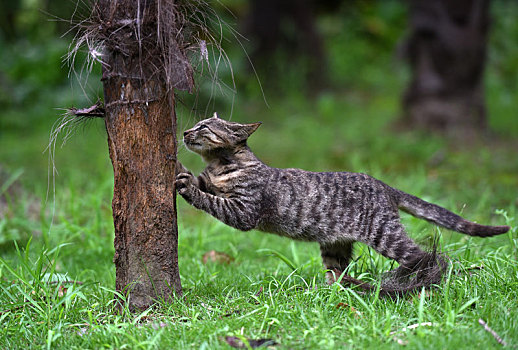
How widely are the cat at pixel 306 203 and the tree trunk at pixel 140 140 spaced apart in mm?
402

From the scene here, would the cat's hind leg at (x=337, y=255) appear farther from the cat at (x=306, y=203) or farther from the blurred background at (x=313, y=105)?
the blurred background at (x=313, y=105)

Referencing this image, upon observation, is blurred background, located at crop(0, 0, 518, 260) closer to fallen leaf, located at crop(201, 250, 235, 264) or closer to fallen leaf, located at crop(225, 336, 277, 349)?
fallen leaf, located at crop(201, 250, 235, 264)

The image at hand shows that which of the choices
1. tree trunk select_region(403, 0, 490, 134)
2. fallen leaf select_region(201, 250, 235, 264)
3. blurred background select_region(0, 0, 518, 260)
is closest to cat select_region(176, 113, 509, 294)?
blurred background select_region(0, 0, 518, 260)

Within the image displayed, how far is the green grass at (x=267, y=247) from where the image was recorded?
9.70ft

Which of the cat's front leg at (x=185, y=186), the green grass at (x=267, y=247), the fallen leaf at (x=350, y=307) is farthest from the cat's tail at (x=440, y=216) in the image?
the cat's front leg at (x=185, y=186)

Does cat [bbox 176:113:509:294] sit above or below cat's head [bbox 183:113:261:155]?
below

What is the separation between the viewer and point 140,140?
3168 mm

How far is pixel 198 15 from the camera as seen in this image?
11.4ft

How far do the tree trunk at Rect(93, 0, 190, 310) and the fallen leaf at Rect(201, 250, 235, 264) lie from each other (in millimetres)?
1456

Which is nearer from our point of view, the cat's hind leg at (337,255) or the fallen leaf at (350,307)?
the fallen leaf at (350,307)

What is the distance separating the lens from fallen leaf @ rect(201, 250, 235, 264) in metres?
4.76

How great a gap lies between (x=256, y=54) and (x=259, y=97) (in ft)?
4.17

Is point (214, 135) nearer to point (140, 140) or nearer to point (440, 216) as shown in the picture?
point (140, 140)

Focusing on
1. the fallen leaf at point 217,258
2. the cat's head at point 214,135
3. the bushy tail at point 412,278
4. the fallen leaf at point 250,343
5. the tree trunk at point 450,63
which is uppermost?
the tree trunk at point 450,63
